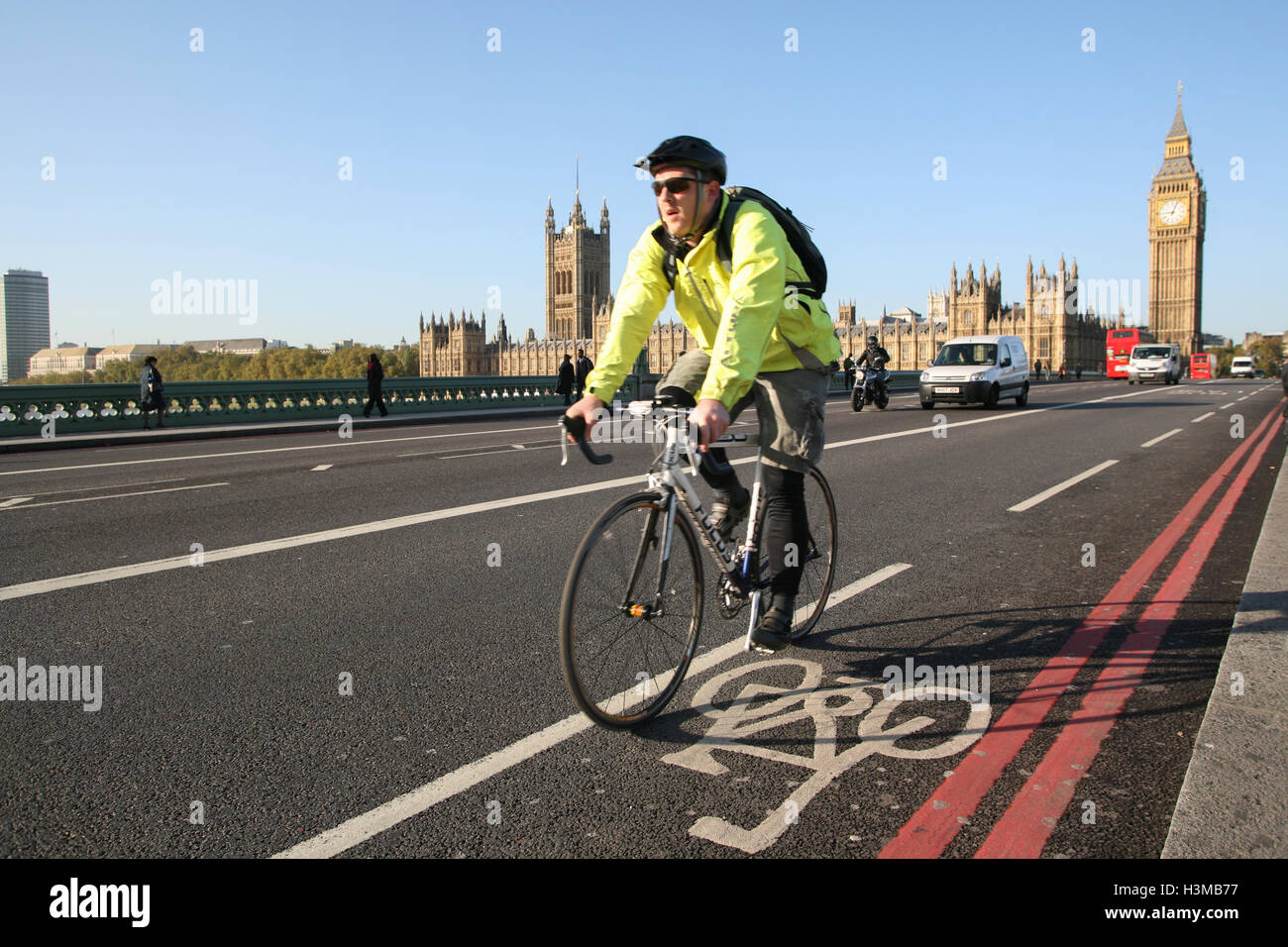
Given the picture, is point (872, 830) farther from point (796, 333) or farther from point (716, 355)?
point (796, 333)

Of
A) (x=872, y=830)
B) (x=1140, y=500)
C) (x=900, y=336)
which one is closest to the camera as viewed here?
(x=872, y=830)

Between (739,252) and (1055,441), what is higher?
(739,252)

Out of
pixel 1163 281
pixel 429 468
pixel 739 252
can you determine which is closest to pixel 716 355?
pixel 739 252

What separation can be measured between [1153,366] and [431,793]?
4732cm

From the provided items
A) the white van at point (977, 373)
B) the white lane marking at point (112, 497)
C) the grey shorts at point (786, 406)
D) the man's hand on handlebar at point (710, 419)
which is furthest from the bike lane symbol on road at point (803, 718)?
the white van at point (977, 373)

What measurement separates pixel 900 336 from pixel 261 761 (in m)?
114

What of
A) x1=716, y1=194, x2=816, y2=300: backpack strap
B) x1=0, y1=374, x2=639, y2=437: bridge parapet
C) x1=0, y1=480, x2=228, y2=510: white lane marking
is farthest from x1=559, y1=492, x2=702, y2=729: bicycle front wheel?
x1=0, y1=374, x2=639, y2=437: bridge parapet

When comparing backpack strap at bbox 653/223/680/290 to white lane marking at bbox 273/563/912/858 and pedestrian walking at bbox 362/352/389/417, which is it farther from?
pedestrian walking at bbox 362/352/389/417

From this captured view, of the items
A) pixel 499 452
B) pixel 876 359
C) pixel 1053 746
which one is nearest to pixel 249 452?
pixel 499 452

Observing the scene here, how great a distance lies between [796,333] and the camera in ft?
11.8

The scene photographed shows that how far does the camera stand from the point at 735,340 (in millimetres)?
3094

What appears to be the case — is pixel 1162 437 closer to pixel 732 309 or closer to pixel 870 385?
pixel 870 385

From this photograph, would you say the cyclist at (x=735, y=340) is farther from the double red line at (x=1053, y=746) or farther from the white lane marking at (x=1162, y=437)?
the white lane marking at (x=1162, y=437)
